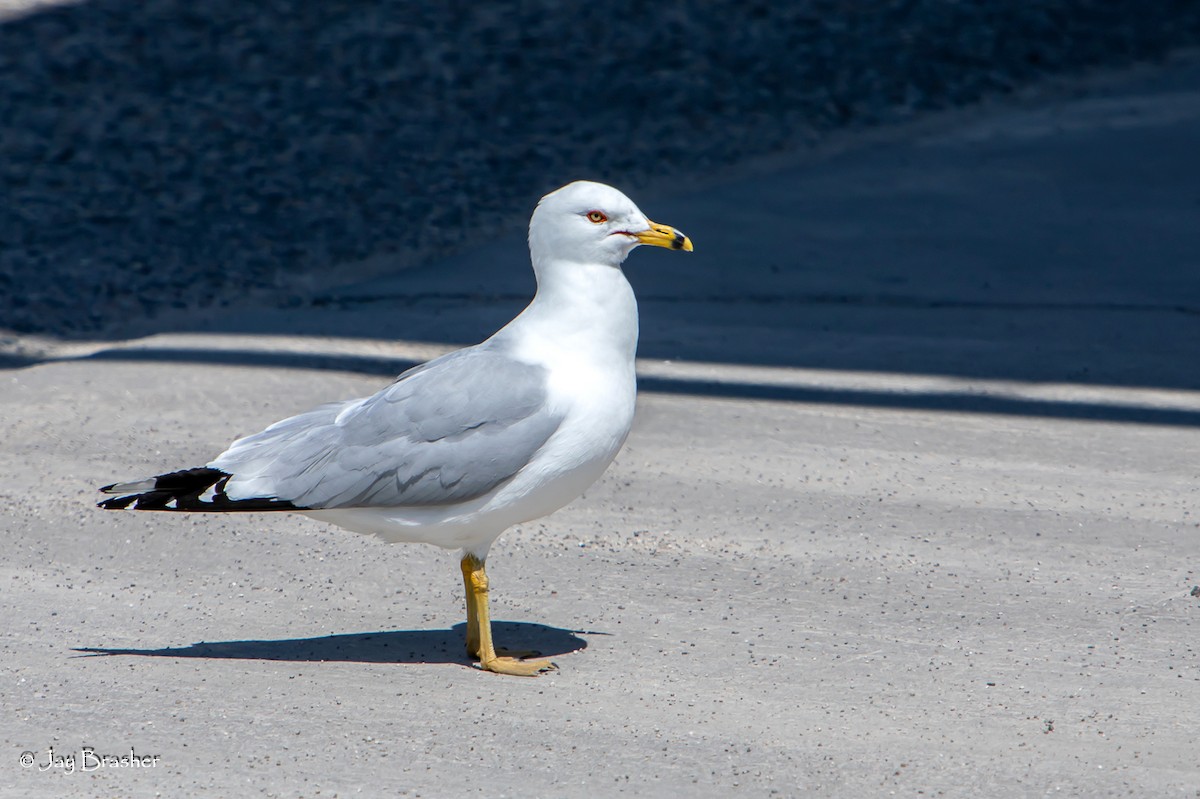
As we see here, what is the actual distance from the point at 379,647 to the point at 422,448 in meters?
0.63

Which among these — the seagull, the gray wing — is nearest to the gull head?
the seagull

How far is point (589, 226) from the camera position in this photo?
4059 millimetres

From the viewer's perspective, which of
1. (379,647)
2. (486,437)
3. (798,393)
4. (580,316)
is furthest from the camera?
(798,393)

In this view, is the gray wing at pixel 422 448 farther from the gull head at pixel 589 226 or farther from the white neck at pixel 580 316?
the gull head at pixel 589 226

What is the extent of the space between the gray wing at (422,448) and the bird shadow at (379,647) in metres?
0.47

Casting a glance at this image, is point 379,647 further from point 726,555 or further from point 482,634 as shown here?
point 726,555

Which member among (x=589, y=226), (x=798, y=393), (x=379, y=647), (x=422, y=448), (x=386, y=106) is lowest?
(x=379, y=647)

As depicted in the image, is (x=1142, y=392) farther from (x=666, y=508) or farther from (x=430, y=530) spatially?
(x=430, y=530)

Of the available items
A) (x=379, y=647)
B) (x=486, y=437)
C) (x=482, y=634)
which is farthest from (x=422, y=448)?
(x=379, y=647)

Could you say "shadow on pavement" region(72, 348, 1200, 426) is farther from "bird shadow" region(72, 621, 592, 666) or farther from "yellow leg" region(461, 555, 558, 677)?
"yellow leg" region(461, 555, 558, 677)

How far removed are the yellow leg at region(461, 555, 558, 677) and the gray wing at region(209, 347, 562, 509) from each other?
0.27 m

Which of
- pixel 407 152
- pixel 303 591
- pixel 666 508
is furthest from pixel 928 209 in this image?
pixel 303 591

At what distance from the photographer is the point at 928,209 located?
Answer: 27.5 feet

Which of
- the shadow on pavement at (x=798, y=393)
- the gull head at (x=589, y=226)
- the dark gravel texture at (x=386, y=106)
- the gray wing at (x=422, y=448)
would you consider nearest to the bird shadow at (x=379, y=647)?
the gray wing at (x=422, y=448)
